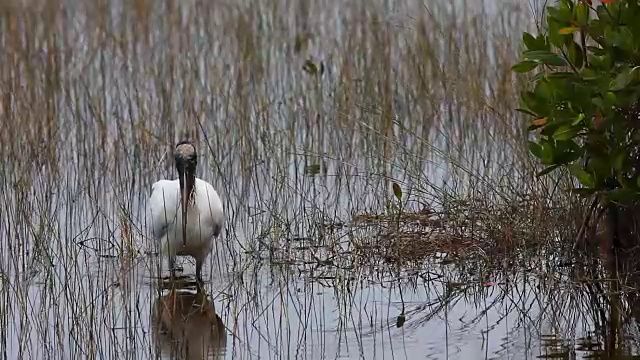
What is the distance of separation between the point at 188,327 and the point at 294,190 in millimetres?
1849

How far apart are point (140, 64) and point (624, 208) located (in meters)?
5.89

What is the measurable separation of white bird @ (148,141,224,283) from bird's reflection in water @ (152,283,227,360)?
435 millimetres

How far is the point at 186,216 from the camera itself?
6.82m

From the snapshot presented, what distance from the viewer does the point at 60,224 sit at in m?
7.52

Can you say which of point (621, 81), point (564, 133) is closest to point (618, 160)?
point (564, 133)

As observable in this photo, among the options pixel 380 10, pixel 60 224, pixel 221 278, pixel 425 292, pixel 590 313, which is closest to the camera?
pixel 590 313

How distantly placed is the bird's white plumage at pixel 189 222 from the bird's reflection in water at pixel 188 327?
44 cm

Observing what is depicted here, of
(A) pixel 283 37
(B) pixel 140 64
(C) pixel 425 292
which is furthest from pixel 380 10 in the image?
(C) pixel 425 292

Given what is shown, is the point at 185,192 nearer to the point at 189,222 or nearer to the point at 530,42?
the point at 189,222

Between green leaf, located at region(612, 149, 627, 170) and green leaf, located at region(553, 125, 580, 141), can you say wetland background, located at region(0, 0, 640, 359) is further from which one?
green leaf, located at region(553, 125, 580, 141)

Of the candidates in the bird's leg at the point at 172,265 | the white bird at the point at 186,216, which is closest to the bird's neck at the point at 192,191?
the white bird at the point at 186,216

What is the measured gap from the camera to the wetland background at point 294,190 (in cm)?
539

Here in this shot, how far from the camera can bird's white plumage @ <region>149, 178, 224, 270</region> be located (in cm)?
681

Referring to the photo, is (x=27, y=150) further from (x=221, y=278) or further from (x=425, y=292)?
(x=425, y=292)
